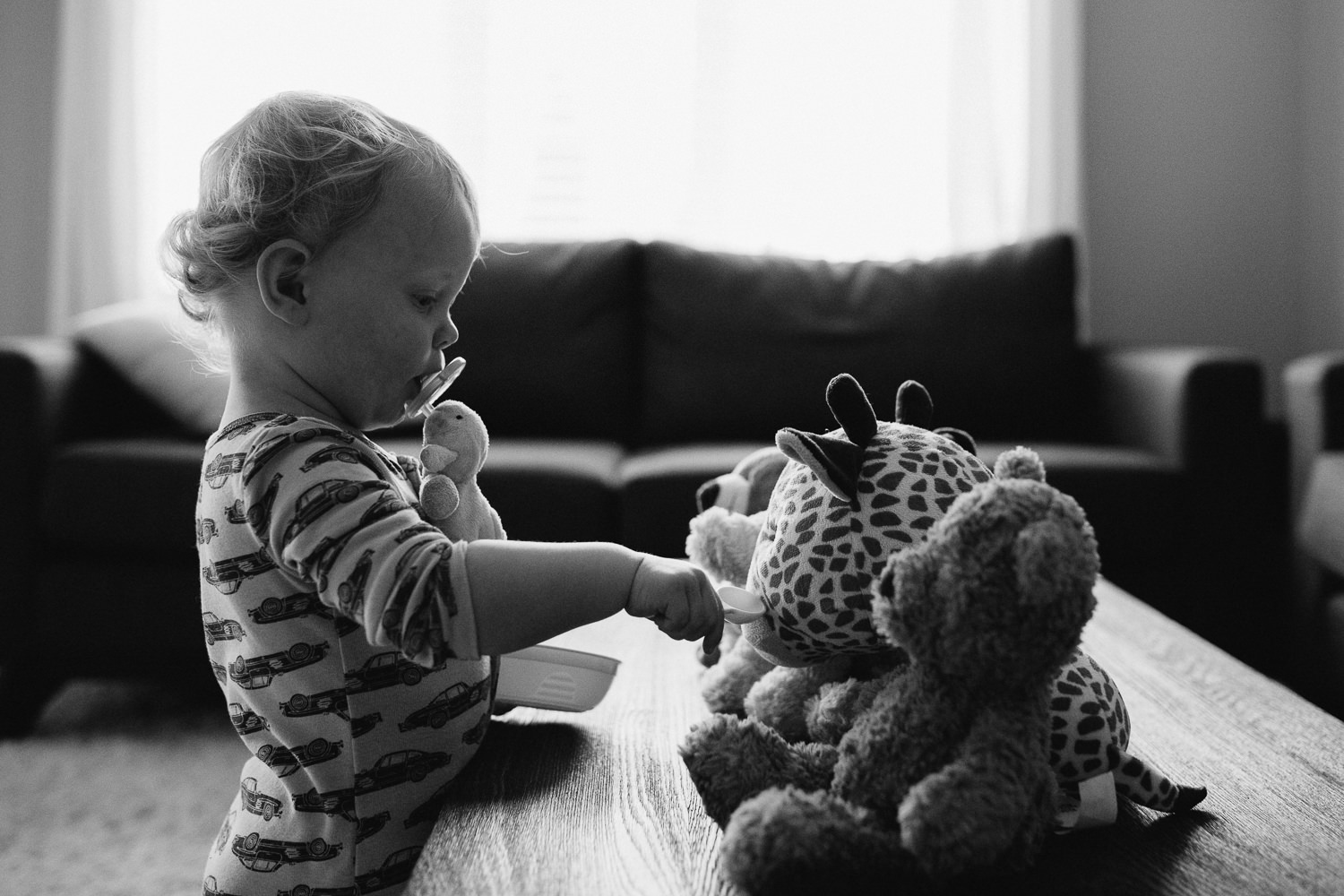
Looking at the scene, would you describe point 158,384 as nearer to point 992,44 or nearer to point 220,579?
point 220,579

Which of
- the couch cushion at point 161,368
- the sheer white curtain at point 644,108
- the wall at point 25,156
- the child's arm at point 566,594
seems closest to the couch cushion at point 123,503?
the couch cushion at point 161,368

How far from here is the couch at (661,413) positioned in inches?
70.4

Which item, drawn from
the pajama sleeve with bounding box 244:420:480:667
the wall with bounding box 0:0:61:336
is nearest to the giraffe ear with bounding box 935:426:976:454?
the pajama sleeve with bounding box 244:420:480:667

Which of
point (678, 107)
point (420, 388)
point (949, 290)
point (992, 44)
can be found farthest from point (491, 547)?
point (992, 44)

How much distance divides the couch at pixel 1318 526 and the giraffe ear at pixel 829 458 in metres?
1.46

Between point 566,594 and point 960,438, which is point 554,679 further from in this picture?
point 960,438

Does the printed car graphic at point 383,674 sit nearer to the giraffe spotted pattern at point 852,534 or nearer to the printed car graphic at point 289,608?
the printed car graphic at point 289,608

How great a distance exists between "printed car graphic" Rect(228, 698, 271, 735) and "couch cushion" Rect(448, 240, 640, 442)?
1545 mm

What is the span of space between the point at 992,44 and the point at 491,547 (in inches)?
101

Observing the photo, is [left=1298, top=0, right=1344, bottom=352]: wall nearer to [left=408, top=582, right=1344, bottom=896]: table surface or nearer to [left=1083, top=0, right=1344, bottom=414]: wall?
[left=1083, top=0, right=1344, bottom=414]: wall

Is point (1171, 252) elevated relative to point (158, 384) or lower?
elevated

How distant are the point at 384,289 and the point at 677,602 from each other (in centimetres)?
30

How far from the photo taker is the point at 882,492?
24.7 inches

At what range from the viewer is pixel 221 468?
721mm
